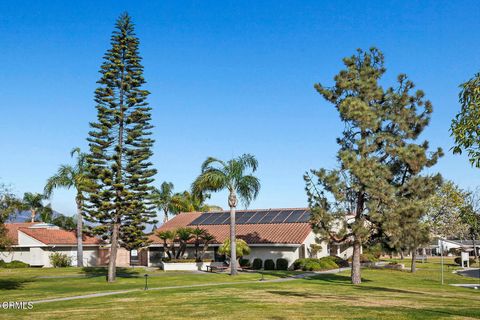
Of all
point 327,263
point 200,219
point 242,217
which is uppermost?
point 242,217

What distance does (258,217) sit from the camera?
54.3m

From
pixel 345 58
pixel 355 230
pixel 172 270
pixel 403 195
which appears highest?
pixel 345 58

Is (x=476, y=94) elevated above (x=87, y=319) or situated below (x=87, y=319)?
above

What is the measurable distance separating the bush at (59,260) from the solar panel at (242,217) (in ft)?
60.1

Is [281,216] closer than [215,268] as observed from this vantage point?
No

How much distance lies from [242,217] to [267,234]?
8014 mm

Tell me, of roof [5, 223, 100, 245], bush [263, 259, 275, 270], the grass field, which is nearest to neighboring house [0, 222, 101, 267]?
roof [5, 223, 100, 245]

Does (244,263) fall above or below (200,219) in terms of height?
below

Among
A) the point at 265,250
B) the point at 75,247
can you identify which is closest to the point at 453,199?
the point at 265,250

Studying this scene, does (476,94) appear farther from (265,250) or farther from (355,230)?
(265,250)

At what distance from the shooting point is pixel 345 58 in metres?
31.2

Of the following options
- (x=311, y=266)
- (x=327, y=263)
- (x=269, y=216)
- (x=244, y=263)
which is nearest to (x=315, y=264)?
(x=311, y=266)

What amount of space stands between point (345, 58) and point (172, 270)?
2480 cm

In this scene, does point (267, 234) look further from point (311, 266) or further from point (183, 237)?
point (183, 237)
